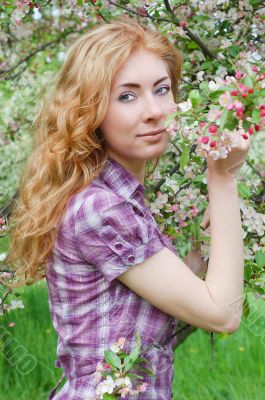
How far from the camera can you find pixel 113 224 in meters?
1.83

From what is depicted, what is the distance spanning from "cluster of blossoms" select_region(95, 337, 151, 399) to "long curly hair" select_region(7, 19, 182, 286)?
34cm

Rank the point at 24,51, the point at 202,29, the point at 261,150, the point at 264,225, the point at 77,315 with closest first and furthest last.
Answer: the point at 77,315, the point at 264,225, the point at 202,29, the point at 24,51, the point at 261,150

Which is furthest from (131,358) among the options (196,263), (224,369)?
(224,369)

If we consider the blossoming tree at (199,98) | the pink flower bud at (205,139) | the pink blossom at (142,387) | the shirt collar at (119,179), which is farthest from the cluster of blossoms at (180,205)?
the pink flower bud at (205,139)

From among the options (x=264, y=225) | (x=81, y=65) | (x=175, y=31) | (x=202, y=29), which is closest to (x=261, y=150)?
(x=202, y=29)

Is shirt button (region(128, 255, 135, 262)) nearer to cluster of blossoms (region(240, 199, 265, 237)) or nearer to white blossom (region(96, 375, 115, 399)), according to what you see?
white blossom (region(96, 375, 115, 399))

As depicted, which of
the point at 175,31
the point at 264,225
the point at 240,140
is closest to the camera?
the point at 240,140

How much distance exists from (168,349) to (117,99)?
0.71m

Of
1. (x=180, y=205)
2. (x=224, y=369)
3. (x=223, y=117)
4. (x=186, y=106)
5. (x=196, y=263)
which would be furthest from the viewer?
(x=224, y=369)

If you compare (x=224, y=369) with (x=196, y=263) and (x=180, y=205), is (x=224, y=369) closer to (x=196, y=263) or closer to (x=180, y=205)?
(x=180, y=205)

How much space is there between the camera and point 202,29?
3371 mm

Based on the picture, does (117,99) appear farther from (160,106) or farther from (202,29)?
(202,29)

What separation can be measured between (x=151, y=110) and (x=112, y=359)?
Answer: 655 mm

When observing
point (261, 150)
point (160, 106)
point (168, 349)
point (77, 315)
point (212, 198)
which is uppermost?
point (160, 106)
